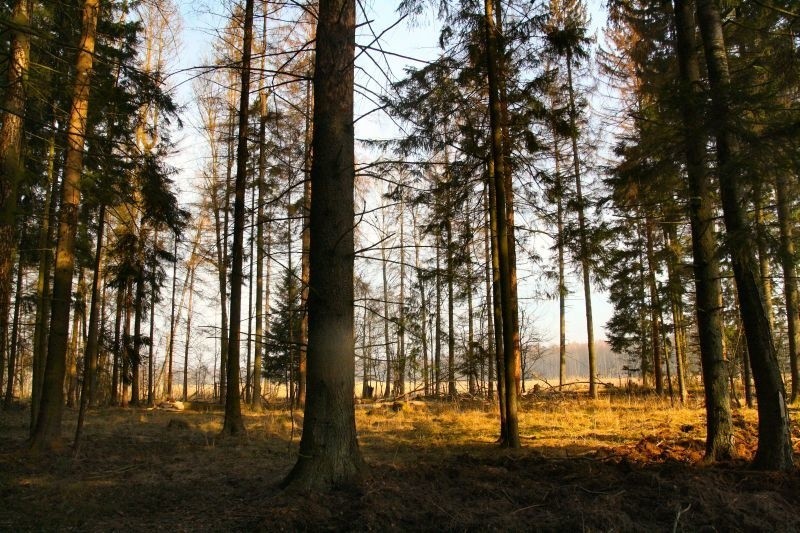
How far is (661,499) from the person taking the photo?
15.0 feet

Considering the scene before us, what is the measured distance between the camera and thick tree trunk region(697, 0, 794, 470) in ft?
19.6


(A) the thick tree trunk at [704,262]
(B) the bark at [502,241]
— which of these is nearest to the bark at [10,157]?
(B) the bark at [502,241]

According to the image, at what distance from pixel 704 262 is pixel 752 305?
1.31 metres

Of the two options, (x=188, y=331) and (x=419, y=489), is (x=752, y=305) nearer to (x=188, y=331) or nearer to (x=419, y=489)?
(x=419, y=489)

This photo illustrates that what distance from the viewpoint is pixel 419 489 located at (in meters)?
4.89

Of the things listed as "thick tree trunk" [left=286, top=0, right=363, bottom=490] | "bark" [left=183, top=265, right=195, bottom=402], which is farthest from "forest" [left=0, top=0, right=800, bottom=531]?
"bark" [left=183, top=265, right=195, bottom=402]

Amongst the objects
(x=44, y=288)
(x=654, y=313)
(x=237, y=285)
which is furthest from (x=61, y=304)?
(x=654, y=313)

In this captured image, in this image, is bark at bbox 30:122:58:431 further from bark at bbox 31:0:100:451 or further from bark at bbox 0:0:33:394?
bark at bbox 0:0:33:394

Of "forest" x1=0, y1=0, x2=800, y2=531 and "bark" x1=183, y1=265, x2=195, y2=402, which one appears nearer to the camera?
"forest" x1=0, y1=0, x2=800, y2=531

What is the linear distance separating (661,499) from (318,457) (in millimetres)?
3150

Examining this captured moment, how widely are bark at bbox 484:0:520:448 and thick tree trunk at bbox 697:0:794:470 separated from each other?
3.43 metres

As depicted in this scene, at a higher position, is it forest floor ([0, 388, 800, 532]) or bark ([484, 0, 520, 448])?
bark ([484, 0, 520, 448])

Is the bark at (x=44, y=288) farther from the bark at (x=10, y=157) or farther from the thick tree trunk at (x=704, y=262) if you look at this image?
the thick tree trunk at (x=704, y=262)

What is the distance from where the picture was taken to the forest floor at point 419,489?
4137mm
